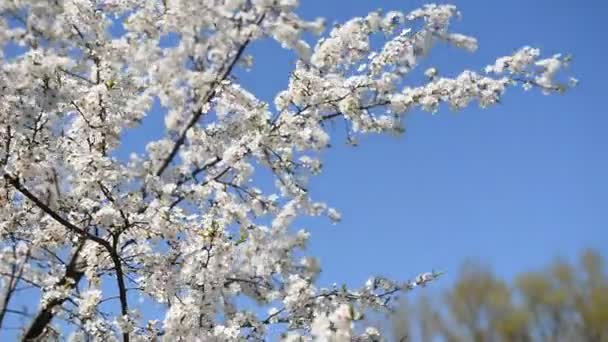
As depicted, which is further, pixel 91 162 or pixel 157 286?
pixel 157 286

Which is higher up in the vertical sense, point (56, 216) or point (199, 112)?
point (199, 112)

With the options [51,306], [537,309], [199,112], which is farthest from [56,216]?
[537,309]

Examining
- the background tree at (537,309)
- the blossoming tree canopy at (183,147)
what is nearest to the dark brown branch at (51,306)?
the blossoming tree canopy at (183,147)

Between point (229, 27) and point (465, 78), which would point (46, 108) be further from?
point (465, 78)

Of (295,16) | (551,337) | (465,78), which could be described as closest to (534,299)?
(551,337)

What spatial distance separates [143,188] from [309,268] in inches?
63.8

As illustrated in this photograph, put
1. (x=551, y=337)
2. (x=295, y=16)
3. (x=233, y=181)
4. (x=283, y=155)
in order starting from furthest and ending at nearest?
(x=551, y=337) → (x=233, y=181) → (x=283, y=155) → (x=295, y=16)

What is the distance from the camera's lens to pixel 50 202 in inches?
235

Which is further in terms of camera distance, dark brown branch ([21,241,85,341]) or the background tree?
the background tree

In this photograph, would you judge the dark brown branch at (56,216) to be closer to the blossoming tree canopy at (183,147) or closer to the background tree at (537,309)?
the blossoming tree canopy at (183,147)

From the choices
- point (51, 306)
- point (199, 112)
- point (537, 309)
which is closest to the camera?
point (199, 112)

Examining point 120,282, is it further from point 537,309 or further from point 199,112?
point 537,309

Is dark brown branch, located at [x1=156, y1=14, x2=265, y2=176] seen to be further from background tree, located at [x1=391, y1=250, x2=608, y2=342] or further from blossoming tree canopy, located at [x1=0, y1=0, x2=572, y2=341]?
background tree, located at [x1=391, y1=250, x2=608, y2=342]

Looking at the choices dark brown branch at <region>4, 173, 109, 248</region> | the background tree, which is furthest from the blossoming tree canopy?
the background tree
